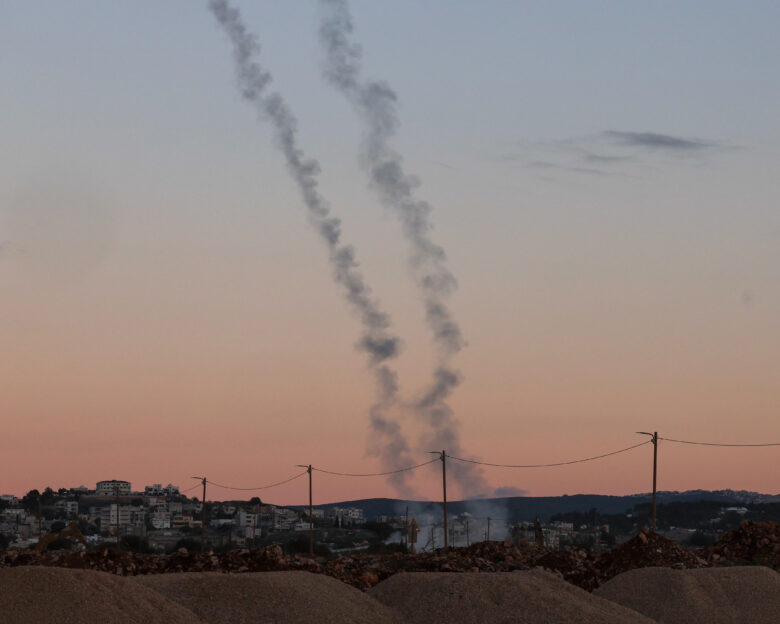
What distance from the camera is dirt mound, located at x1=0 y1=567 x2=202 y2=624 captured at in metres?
28.4

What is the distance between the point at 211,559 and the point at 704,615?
18605 mm

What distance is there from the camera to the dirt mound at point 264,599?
107 ft

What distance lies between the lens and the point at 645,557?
52.8 metres

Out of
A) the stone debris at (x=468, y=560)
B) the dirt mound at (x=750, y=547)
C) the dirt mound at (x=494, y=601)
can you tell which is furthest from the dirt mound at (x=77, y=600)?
the dirt mound at (x=750, y=547)

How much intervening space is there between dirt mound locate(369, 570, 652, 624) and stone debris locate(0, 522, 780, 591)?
19.6 feet

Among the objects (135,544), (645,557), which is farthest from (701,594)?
(135,544)

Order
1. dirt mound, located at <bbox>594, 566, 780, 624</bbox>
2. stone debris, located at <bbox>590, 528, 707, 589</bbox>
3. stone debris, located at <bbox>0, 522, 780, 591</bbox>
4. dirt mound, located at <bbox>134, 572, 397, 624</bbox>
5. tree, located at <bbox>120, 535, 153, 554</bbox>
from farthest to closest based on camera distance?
tree, located at <bbox>120, 535, 153, 554</bbox> < stone debris, located at <bbox>590, 528, 707, 589</bbox> < stone debris, located at <bbox>0, 522, 780, 591</bbox> < dirt mound, located at <bbox>594, 566, 780, 624</bbox> < dirt mound, located at <bbox>134, 572, 397, 624</bbox>

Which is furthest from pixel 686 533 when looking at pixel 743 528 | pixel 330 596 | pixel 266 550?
pixel 330 596

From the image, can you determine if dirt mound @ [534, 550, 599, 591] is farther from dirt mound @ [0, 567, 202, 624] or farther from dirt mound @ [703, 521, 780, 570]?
dirt mound @ [0, 567, 202, 624]

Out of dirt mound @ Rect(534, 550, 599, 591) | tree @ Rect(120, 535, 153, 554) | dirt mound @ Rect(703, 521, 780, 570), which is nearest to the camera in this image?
dirt mound @ Rect(534, 550, 599, 591)

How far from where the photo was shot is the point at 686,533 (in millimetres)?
183625

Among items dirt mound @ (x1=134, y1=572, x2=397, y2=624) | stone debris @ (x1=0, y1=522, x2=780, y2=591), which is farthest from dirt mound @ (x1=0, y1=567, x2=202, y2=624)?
stone debris @ (x1=0, y1=522, x2=780, y2=591)

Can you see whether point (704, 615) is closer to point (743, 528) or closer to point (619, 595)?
point (619, 595)

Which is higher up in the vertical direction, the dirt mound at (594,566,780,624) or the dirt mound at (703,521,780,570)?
the dirt mound at (703,521,780,570)
